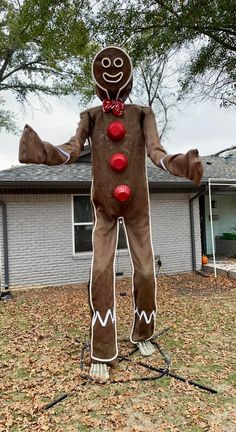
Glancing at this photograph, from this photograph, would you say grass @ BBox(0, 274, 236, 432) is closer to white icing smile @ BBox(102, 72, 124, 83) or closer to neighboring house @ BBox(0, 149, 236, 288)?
neighboring house @ BBox(0, 149, 236, 288)

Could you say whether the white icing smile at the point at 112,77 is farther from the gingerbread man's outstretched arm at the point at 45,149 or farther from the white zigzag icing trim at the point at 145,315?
the white zigzag icing trim at the point at 145,315

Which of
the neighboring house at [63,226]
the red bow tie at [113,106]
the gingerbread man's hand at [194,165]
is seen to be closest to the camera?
the gingerbread man's hand at [194,165]

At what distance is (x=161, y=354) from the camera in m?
3.98

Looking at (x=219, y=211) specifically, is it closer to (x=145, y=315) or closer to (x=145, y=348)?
(x=145, y=348)

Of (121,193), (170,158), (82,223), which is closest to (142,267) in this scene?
(121,193)

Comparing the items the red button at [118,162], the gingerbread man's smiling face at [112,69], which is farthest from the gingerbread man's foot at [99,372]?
the gingerbread man's smiling face at [112,69]

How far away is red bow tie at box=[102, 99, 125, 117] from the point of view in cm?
359

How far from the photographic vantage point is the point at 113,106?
3590mm

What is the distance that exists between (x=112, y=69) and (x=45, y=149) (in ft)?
3.85

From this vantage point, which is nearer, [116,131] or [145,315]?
[116,131]

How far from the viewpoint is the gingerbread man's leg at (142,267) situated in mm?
3651

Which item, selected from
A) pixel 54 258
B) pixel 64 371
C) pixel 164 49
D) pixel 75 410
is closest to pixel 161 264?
pixel 54 258

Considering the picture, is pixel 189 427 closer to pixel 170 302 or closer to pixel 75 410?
pixel 75 410

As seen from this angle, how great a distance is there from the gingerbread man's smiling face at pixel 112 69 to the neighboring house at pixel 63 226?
4941mm
